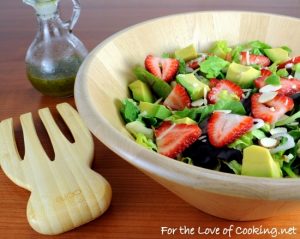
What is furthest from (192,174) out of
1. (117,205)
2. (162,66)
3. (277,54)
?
(277,54)

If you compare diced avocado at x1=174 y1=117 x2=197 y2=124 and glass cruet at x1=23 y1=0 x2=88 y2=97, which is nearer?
diced avocado at x1=174 y1=117 x2=197 y2=124

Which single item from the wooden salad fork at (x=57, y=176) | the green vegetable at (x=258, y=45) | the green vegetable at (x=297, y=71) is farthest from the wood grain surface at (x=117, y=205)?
the green vegetable at (x=258, y=45)

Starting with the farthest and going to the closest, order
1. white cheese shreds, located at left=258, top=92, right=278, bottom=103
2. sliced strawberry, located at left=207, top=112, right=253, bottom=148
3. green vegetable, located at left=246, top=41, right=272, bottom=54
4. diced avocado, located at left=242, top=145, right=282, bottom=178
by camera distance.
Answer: green vegetable, located at left=246, top=41, right=272, bottom=54 → white cheese shreds, located at left=258, top=92, right=278, bottom=103 → sliced strawberry, located at left=207, top=112, right=253, bottom=148 → diced avocado, located at left=242, top=145, right=282, bottom=178

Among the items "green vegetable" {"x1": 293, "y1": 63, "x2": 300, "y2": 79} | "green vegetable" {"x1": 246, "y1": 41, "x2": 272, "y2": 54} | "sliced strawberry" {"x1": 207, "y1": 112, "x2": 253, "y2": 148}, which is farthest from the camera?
"green vegetable" {"x1": 246, "y1": 41, "x2": 272, "y2": 54}

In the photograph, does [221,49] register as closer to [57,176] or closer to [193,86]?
[193,86]

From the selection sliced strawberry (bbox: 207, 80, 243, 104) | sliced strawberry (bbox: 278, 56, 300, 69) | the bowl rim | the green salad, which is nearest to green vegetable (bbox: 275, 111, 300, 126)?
the green salad

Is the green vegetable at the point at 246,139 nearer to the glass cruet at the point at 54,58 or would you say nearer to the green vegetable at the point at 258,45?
the green vegetable at the point at 258,45

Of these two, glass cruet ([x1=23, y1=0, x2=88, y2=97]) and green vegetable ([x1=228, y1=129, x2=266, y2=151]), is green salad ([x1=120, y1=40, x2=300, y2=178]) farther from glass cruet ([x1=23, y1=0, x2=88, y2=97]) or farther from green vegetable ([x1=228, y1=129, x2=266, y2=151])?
glass cruet ([x1=23, y1=0, x2=88, y2=97])
